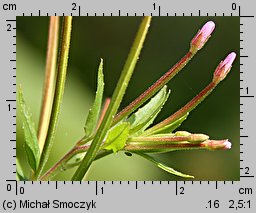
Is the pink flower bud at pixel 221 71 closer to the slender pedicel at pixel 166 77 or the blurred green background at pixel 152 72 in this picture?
the slender pedicel at pixel 166 77

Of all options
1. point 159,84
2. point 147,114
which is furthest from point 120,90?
point 147,114

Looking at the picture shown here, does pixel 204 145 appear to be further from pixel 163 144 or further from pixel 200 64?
pixel 200 64

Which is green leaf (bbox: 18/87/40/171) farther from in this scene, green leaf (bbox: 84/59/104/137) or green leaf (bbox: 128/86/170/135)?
green leaf (bbox: 128/86/170/135)

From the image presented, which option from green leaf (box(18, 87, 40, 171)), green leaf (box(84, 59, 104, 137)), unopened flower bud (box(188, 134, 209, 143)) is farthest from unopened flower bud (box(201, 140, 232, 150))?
green leaf (box(18, 87, 40, 171))

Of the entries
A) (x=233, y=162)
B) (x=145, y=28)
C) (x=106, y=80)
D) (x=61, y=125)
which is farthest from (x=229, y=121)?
(x=145, y=28)

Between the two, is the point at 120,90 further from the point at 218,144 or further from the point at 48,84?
the point at 48,84

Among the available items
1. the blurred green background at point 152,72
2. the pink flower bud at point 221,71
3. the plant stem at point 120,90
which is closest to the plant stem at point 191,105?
the pink flower bud at point 221,71

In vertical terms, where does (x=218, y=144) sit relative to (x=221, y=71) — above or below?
below
